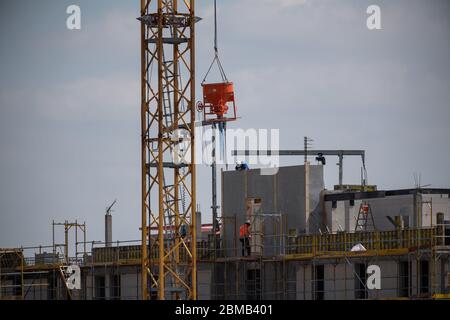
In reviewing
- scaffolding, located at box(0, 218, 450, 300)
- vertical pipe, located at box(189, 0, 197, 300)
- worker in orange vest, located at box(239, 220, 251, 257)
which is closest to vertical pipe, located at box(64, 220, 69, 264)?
scaffolding, located at box(0, 218, 450, 300)

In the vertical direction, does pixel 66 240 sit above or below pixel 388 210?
below

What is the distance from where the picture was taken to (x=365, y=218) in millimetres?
100938

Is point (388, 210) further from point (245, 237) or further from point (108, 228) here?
point (108, 228)

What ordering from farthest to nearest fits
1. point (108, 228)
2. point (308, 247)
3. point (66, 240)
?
point (108, 228), point (66, 240), point (308, 247)

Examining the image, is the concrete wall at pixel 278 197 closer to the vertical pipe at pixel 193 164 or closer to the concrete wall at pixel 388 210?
the concrete wall at pixel 388 210

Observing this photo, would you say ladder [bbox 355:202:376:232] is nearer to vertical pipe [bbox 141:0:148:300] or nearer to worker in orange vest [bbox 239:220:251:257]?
worker in orange vest [bbox 239:220:251:257]

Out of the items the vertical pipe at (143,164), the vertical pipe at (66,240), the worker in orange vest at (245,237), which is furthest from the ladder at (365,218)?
the vertical pipe at (66,240)

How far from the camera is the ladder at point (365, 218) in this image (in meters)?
101

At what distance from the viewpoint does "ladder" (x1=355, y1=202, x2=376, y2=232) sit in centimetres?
10075

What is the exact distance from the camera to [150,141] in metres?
101

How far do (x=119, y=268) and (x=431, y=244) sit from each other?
28294 millimetres

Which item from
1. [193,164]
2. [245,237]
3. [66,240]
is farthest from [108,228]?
[245,237]
